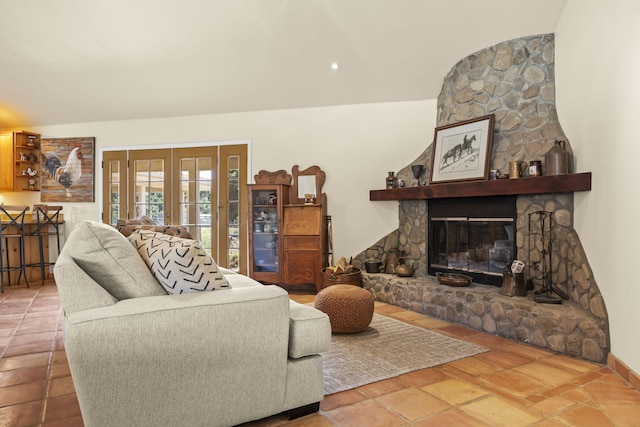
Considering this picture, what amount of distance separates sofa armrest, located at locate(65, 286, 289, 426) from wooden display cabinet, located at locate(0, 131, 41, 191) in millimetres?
5792

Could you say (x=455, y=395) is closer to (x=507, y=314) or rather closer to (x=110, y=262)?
(x=507, y=314)

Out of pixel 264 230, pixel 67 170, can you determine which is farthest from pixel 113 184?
pixel 264 230

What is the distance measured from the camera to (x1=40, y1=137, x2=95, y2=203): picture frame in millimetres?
5988

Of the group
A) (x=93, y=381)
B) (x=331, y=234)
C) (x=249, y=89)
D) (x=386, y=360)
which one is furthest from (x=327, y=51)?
(x=93, y=381)

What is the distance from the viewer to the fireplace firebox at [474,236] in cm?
374

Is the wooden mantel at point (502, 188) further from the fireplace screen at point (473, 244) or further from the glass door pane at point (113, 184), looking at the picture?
the glass door pane at point (113, 184)

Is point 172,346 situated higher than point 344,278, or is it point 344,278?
point 172,346

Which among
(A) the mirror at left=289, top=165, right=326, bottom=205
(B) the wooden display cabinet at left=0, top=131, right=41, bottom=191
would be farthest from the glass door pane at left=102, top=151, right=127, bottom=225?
(A) the mirror at left=289, top=165, right=326, bottom=205

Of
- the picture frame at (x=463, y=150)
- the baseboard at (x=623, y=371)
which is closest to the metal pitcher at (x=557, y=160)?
the picture frame at (x=463, y=150)

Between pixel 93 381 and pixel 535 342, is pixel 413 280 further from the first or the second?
pixel 93 381

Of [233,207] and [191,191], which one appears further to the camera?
[191,191]

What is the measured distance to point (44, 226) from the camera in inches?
225

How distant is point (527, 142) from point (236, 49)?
Result: 318 cm

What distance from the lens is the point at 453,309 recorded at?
11.8 feet
